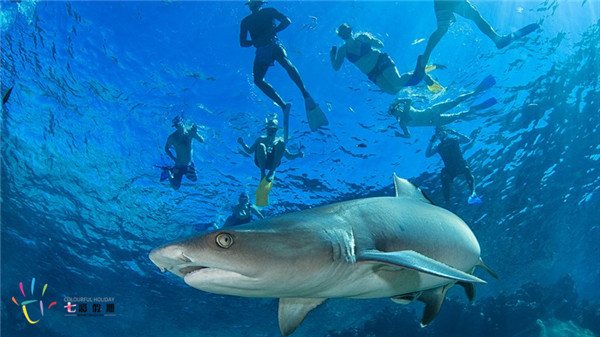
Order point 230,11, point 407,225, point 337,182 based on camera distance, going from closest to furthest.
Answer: point 407,225 → point 230,11 → point 337,182

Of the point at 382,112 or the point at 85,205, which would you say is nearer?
the point at 382,112

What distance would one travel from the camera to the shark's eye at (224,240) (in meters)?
1.96

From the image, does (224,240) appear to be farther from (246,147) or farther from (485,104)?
(485,104)

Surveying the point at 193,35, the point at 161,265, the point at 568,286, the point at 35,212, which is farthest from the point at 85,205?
the point at 568,286

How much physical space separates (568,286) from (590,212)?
5656mm

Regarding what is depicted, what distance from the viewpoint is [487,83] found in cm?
981

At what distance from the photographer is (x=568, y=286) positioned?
23328 millimetres

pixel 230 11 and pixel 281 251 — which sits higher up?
pixel 230 11

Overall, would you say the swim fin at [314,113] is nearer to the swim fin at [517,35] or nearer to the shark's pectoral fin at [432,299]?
the swim fin at [517,35]

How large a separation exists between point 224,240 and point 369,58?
8149mm

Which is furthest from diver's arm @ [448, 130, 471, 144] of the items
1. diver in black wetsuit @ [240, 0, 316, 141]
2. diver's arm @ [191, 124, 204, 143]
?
diver's arm @ [191, 124, 204, 143]

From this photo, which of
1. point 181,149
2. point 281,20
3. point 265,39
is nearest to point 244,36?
point 265,39

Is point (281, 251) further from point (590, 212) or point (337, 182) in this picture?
point (590, 212)

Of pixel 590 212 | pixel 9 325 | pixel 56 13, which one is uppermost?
pixel 56 13
